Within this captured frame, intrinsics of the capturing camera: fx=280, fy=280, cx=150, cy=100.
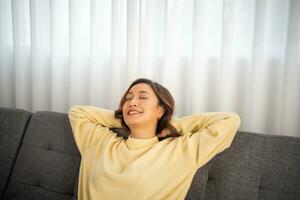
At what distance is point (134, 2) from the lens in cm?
168

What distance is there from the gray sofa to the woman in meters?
0.08

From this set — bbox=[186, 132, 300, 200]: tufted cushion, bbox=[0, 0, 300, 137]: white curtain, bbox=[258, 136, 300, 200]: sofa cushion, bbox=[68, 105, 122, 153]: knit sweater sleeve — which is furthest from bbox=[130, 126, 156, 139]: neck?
bbox=[258, 136, 300, 200]: sofa cushion

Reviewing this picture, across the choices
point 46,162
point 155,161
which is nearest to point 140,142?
point 155,161

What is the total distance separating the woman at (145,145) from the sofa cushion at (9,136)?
43 centimetres

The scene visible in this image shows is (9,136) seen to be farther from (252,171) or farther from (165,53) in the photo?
(252,171)

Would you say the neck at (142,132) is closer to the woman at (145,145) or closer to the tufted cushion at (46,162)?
the woman at (145,145)

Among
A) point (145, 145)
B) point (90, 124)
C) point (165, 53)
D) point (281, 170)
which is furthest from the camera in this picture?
point (165, 53)

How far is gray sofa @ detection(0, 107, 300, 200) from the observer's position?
110 cm

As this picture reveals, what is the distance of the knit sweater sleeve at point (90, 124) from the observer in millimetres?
1369

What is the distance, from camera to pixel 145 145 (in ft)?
4.12

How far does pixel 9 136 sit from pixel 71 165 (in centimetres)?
50

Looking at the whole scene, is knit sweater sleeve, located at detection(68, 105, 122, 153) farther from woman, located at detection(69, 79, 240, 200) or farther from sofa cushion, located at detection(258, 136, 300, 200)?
sofa cushion, located at detection(258, 136, 300, 200)

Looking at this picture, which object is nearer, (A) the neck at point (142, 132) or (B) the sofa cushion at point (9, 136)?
(A) the neck at point (142, 132)

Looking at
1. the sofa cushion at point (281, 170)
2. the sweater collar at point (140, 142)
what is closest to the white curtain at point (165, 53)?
the sofa cushion at point (281, 170)
